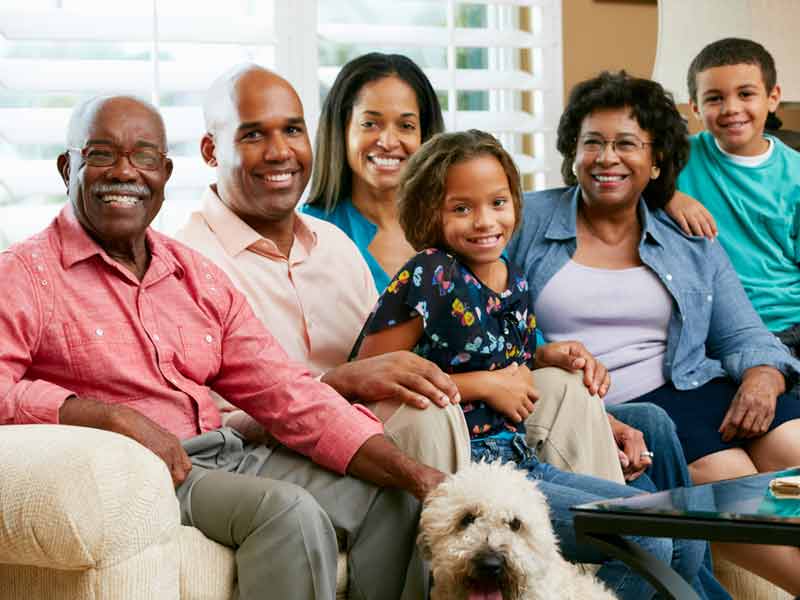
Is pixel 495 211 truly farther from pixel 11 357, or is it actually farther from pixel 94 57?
pixel 94 57

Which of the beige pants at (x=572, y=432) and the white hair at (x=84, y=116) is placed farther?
the beige pants at (x=572, y=432)

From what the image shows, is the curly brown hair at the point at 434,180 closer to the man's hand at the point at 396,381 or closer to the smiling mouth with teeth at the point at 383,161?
the man's hand at the point at 396,381

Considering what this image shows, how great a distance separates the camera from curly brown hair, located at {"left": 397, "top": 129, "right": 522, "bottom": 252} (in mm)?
2475

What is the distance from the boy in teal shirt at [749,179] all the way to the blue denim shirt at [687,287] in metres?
0.21

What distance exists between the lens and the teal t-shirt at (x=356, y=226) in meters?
2.93

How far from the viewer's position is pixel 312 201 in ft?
10.2

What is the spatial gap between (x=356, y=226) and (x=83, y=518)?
1.47m

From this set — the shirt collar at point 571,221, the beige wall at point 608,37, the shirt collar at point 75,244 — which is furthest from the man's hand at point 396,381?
the beige wall at point 608,37

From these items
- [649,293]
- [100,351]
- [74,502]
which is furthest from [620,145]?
[74,502]

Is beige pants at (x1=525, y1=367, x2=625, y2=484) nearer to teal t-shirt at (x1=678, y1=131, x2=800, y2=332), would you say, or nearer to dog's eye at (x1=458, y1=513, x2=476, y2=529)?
dog's eye at (x1=458, y1=513, x2=476, y2=529)

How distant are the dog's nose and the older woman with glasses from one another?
3.59 ft

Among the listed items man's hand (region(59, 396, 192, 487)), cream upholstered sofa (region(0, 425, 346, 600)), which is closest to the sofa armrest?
cream upholstered sofa (region(0, 425, 346, 600))

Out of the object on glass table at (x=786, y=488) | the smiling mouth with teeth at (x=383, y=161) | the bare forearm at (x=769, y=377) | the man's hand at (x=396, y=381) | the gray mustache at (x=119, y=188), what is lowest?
the object on glass table at (x=786, y=488)

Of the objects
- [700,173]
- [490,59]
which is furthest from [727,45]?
[490,59]
